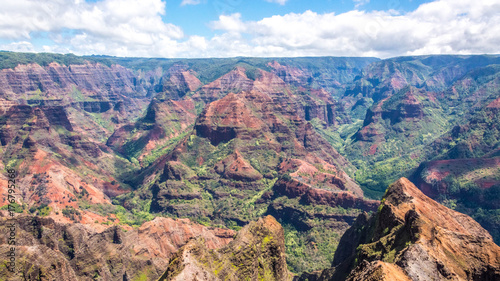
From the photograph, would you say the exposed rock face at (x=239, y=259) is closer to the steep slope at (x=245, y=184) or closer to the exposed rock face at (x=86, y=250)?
the exposed rock face at (x=86, y=250)

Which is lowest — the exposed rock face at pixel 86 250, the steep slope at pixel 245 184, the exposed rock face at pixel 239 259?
the steep slope at pixel 245 184

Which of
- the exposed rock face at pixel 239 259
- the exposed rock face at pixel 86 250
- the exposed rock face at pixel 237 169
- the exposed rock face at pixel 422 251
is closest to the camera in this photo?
the exposed rock face at pixel 422 251

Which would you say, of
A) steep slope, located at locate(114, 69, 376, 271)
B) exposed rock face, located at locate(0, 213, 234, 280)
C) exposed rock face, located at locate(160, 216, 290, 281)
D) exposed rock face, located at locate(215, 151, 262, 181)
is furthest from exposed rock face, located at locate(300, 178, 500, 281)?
exposed rock face, located at locate(215, 151, 262, 181)

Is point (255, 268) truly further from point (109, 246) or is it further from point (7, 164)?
point (7, 164)

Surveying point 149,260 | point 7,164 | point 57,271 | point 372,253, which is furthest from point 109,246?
point 7,164

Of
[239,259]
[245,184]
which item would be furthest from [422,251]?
[245,184]

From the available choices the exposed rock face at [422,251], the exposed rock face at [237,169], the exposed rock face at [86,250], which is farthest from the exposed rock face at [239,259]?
the exposed rock face at [237,169]
